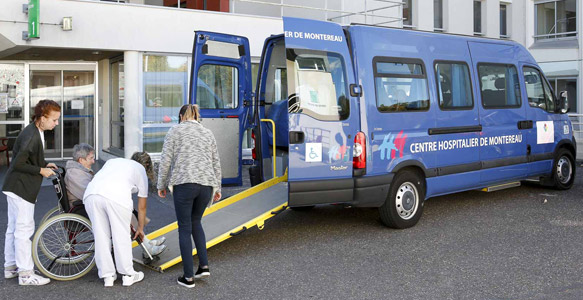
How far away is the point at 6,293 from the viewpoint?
5.21 m

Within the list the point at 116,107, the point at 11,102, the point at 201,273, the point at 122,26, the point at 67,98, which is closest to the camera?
the point at 201,273

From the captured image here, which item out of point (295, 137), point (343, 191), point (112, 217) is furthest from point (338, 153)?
point (112, 217)

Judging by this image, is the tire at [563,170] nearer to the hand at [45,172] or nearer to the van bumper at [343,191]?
the van bumper at [343,191]

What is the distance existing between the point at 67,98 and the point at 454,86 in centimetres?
1164

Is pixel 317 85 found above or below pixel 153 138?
above

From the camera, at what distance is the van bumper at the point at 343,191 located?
665 centimetres

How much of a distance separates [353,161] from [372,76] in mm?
1052

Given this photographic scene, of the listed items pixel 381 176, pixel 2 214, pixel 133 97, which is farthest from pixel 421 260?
pixel 133 97

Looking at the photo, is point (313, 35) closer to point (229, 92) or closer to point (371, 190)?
point (371, 190)

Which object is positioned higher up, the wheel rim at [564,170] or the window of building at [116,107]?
the window of building at [116,107]

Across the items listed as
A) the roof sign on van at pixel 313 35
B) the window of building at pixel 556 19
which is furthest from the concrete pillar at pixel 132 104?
the window of building at pixel 556 19

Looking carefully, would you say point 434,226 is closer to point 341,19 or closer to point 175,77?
point 175,77

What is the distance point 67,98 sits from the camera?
16375mm

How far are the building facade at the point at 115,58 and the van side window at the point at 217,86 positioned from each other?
15.2ft
